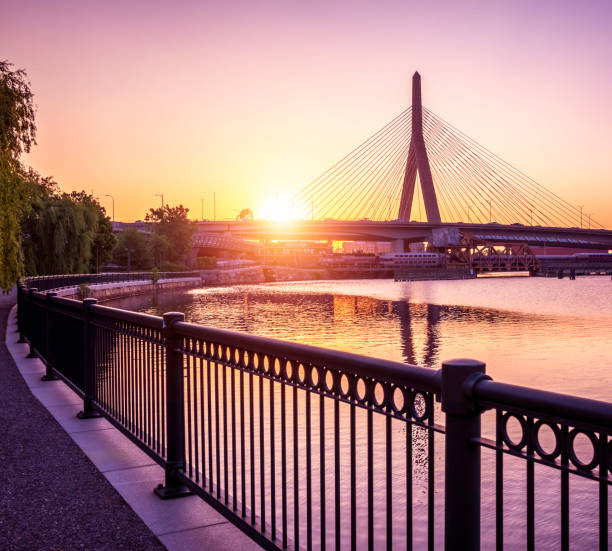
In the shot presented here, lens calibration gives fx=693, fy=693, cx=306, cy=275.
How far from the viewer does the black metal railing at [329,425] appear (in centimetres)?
245

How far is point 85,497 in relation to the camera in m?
5.55

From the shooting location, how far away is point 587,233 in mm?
121625

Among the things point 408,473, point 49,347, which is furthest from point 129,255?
point 408,473

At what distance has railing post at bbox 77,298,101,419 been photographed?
322 inches

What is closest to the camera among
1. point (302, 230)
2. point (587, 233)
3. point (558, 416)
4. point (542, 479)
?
point (558, 416)

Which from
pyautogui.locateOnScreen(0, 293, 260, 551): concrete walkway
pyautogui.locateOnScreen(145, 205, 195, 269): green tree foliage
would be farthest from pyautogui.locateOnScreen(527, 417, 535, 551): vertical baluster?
pyautogui.locateOnScreen(145, 205, 195, 269): green tree foliage

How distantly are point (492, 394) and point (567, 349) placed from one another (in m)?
24.8

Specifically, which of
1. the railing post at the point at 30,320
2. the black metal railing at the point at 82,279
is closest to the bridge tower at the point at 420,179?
the black metal railing at the point at 82,279

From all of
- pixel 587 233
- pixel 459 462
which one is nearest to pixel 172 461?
pixel 459 462

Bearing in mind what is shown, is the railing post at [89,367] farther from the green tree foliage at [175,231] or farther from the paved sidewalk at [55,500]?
the green tree foliage at [175,231]

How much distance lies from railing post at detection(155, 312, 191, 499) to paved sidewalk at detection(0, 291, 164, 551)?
1.22ft

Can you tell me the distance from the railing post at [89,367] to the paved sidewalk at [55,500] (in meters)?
0.46

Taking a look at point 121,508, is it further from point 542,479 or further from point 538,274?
point 538,274

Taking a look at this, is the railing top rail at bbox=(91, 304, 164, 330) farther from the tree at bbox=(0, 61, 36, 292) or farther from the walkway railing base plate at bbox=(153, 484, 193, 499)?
the tree at bbox=(0, 61, 36, 292)
